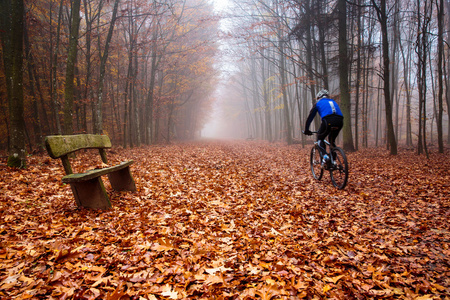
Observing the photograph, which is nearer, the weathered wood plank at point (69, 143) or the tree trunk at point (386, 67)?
the weathered wood plank at point (69, 143)

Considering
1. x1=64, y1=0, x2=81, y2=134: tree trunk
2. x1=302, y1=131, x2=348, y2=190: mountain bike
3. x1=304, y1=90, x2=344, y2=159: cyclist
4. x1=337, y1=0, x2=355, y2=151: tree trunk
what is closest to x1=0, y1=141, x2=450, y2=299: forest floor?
x1=302, y1=131, x2=348, y2=190: mountain bike

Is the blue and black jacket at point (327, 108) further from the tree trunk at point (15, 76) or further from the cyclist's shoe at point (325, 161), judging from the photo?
the tree trunk at point (15, 76)

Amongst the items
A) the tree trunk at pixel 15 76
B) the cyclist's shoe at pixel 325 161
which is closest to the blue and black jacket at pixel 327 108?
the cyclist's shoe at pixel 325 161

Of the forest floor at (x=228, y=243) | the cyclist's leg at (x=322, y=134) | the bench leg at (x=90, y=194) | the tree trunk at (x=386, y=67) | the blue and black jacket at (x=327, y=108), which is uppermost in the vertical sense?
the tree trunk at (x=386, y=67)

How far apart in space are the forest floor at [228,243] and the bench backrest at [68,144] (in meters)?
0.88

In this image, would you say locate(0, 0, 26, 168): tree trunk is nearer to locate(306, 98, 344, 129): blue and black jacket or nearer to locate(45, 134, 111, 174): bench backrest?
locate(45, 134, 111, 174): bench backrest

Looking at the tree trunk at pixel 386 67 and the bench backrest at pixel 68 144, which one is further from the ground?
the tree trunk at pixel 386 67

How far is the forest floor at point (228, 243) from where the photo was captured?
198 cm

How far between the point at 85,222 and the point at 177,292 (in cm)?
198

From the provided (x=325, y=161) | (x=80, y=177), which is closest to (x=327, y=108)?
(x=325, y=161)

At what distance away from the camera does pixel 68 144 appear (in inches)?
145

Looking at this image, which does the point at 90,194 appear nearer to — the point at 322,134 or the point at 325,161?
the point at 325,161

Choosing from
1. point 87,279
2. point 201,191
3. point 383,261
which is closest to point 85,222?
point 87,279

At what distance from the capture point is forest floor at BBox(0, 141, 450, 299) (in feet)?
6.48
